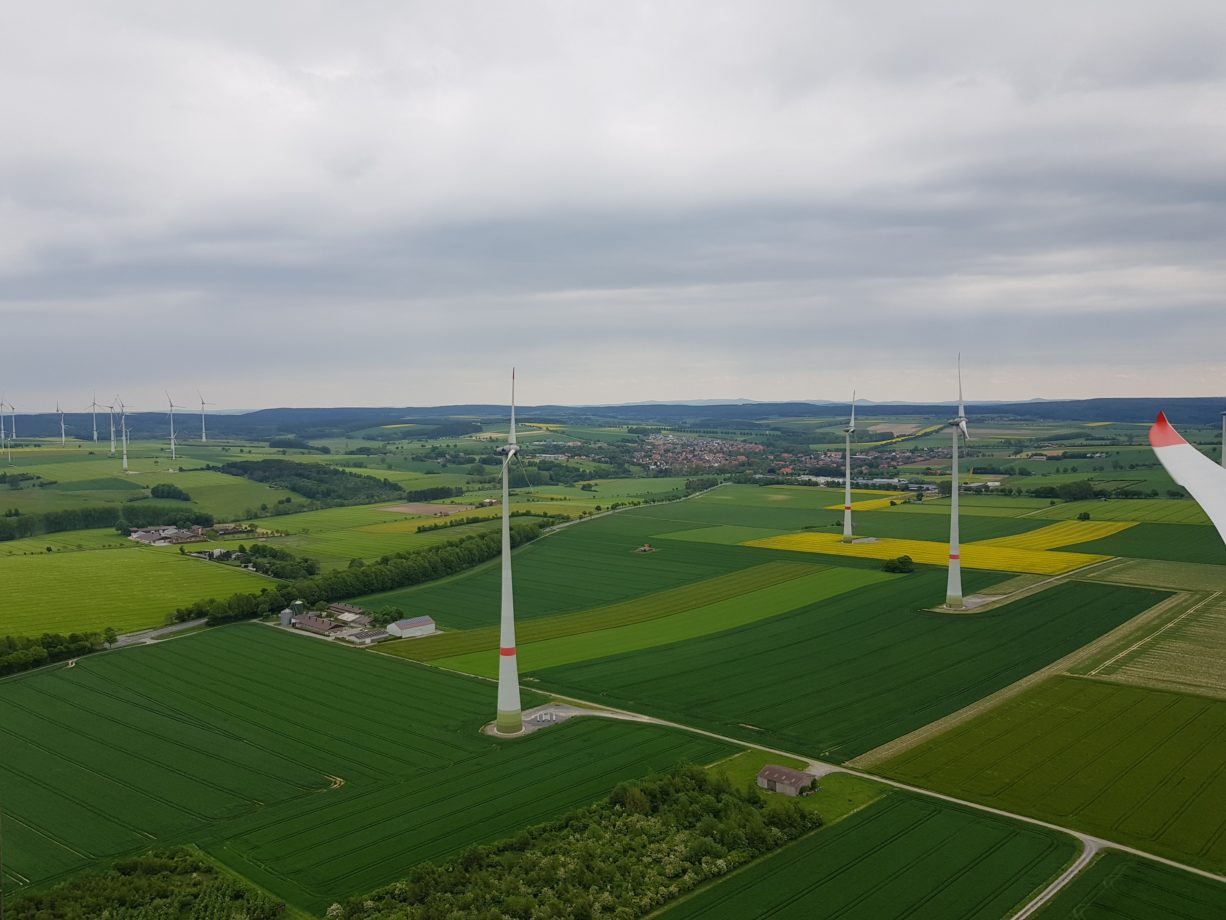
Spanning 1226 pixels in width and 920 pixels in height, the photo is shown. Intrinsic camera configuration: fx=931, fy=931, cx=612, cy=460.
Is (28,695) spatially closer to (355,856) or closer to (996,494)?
(355,856)

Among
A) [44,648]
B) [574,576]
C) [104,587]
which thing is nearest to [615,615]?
[574,576]

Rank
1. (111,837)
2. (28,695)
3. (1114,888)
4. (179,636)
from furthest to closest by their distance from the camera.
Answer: (179,636), (28,695), (111,837), (1114,888)

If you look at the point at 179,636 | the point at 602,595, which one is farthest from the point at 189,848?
the point at 602,595

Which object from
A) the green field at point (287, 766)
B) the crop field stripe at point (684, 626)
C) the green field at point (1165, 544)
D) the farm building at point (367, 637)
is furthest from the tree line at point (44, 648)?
the green field at point (1165, 544)

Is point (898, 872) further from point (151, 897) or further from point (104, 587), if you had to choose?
point (104, 587)

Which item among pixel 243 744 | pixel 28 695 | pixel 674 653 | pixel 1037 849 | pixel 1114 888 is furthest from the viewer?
pixel 674 653

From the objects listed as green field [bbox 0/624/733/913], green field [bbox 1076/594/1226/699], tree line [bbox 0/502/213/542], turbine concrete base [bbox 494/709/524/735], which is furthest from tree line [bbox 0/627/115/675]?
green field [bbox 1076/594/1226/699]

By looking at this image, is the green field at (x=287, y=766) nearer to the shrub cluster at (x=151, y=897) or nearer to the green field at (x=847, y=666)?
the shrub cluster at (x=151, y=897)
